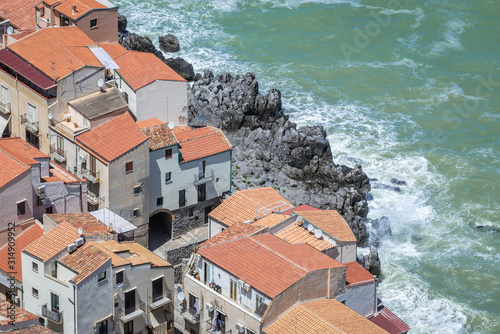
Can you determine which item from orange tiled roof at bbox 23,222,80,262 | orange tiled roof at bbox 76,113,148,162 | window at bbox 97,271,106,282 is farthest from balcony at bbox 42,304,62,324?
orange tiled roof at bbox 76,113,148,162

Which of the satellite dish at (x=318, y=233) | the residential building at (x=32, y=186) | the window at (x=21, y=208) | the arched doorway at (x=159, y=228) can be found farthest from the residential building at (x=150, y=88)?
the satellite dish at (x=318, y=233)

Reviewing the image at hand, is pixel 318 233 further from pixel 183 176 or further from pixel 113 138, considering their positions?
pixel 113 138

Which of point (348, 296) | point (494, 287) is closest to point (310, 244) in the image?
point (348, 296)

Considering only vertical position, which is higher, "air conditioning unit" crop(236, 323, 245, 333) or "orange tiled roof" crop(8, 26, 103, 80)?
"orange tiled roof" crop(8, 26, 103, 80)

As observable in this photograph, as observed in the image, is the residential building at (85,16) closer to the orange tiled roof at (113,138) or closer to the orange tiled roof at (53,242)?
the orange tiled roof at (113,138)

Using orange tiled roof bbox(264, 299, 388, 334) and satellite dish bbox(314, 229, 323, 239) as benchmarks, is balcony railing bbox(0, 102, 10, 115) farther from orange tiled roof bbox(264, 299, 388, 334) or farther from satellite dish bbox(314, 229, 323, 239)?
orange tiled roof bbox(264, 299, 388, 334)
